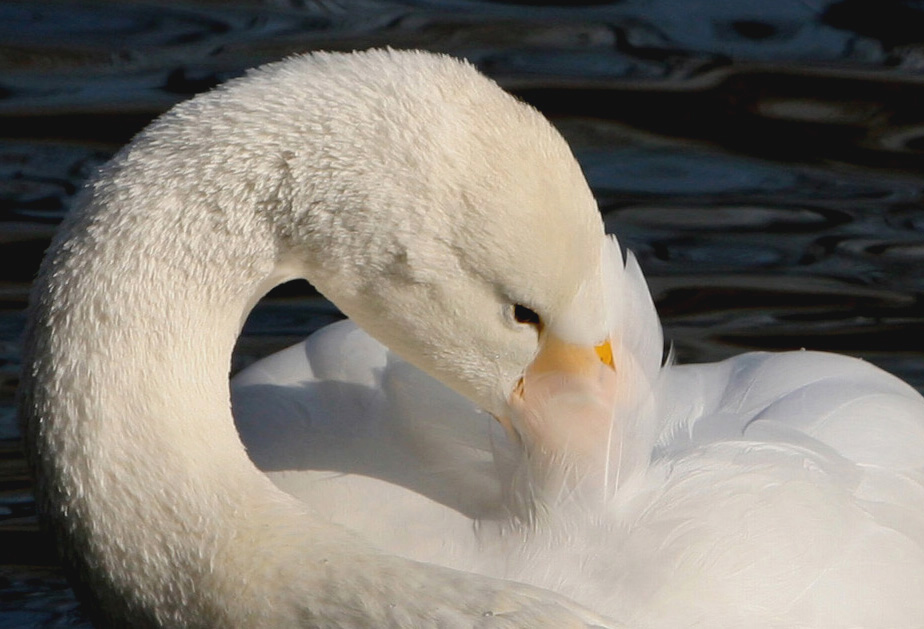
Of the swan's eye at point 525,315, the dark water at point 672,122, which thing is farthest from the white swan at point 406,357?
the dark water at point 672,122

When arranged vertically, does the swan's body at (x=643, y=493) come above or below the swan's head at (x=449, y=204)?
below

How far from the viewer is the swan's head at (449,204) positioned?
3775 millimetres

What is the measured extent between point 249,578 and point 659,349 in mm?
1303

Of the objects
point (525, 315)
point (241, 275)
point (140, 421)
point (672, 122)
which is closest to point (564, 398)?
point (525, 315)

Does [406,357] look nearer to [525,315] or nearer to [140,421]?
[525,315]

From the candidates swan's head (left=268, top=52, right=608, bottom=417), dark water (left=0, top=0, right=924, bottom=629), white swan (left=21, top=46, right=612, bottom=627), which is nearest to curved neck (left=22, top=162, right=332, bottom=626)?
white swan (left=21, top=46, right=612, bottom=627)

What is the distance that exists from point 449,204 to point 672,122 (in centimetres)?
420

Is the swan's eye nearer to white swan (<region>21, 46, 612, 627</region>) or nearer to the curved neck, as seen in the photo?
white swan (<region>21, 46, 612, 627</region>)

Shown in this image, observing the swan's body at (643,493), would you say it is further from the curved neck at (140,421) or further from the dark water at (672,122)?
the dark water at (672,122)

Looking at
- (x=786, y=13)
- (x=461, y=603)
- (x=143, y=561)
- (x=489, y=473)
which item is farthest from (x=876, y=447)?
(x=786, y=13)

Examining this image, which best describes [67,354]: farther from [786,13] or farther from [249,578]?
[786,13]

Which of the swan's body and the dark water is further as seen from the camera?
the dark water

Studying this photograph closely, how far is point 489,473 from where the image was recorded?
4.49 m

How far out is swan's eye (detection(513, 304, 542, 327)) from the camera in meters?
4.00
